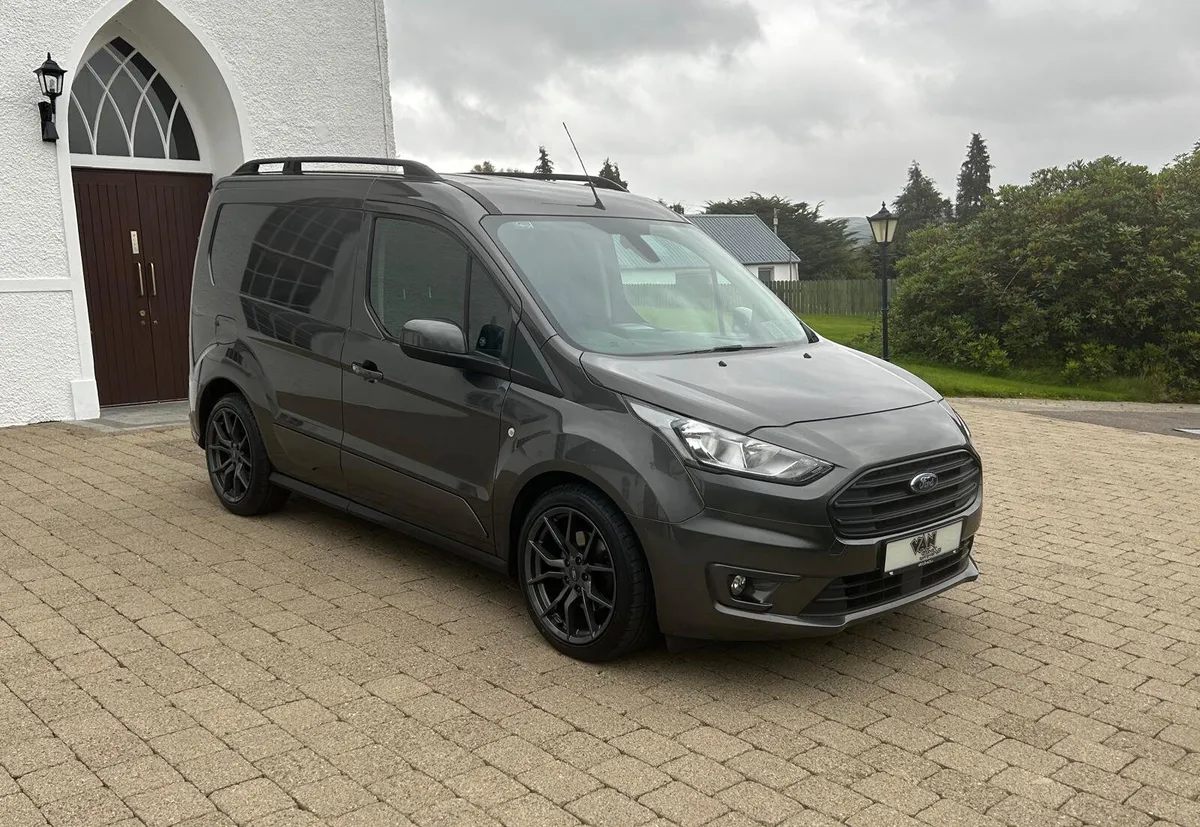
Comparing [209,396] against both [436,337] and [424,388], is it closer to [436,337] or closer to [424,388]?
[424,388]

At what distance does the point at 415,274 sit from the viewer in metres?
5.02

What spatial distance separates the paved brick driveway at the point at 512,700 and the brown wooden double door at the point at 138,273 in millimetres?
5423

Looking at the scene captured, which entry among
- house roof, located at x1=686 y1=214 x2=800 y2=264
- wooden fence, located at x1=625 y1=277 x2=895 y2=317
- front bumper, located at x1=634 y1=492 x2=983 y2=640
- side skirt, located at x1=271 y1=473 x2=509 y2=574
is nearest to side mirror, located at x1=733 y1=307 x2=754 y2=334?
front bumper, located at x1=634 y1=492 x2=983 y2=640

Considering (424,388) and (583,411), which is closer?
(583,411)

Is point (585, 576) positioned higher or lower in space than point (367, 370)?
lower

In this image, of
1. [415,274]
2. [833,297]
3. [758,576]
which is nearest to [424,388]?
[415,274]

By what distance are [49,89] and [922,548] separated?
9.43 metres

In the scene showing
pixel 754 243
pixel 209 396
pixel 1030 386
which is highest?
pixel 754 243

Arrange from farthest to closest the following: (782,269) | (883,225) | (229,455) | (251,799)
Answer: (782,269) < (883,225) < (229,455) < (251,799)

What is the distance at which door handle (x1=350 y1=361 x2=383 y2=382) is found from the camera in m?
5.09

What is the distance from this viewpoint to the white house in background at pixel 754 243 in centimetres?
7056

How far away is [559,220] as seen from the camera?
5.03 meters

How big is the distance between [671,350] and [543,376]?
62cm

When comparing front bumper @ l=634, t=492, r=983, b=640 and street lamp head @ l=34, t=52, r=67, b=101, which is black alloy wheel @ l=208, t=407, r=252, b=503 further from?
street lamp head @ l=34, t=52, r=67, b=101
